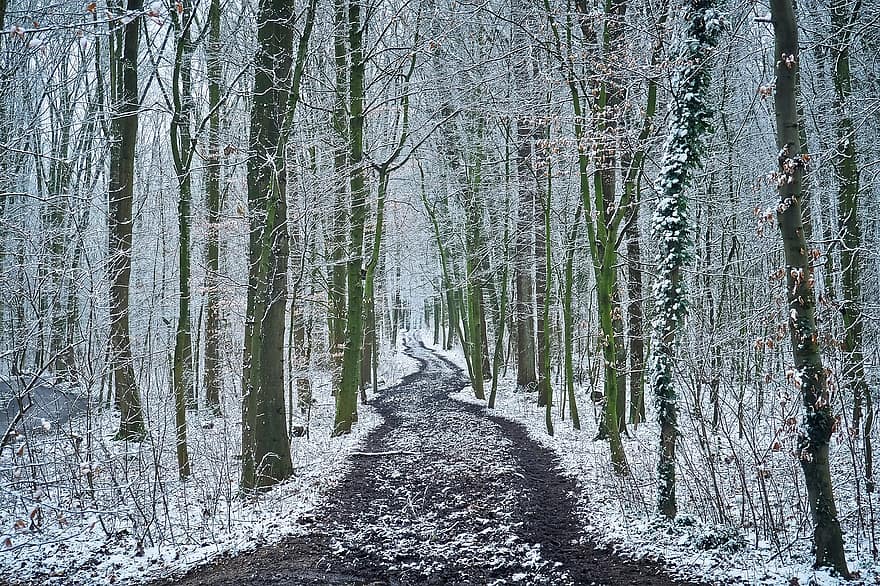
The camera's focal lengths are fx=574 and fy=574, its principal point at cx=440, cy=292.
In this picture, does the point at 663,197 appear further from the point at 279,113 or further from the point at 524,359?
the point at 524,359

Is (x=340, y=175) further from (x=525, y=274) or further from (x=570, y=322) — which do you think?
(x=525, y=274)

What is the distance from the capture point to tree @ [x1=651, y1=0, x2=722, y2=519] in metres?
6.82

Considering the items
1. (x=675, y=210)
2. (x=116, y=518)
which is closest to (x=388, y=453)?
(x=116, y=518)

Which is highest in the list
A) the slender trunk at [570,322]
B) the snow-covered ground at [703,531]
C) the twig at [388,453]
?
the slender trunk at [570,322]

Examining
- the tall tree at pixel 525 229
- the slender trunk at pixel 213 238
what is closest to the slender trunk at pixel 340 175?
the slender trunk at pixel 213 238

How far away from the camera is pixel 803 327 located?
16.7 feet

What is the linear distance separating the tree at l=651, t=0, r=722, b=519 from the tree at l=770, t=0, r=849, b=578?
1682 millimetres

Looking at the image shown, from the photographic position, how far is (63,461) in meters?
7.40

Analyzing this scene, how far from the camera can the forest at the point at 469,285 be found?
5852 millimetres

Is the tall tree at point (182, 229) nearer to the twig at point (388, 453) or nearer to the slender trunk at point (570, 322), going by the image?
the twig at point (388, 453)

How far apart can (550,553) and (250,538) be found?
3542 mm

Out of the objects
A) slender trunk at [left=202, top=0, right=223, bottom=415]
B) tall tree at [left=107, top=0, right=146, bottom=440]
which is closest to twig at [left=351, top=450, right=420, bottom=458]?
tall tree at [left=107, top=0, right=146, bottom=440]

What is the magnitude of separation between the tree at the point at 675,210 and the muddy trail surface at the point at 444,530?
5.48 ft

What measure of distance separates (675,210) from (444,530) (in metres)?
5.08
